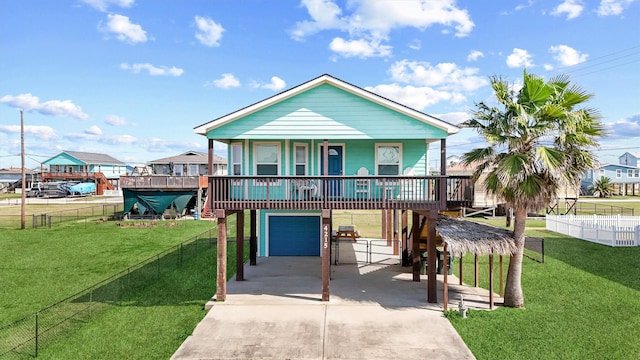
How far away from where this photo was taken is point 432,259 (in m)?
11.3

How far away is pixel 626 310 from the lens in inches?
422

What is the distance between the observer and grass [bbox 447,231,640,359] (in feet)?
27.8

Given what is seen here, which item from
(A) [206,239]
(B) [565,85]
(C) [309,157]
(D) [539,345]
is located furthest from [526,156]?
(A) [206,239]

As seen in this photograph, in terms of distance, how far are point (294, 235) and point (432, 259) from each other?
8.40m


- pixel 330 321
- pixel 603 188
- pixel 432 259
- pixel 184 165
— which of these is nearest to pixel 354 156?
pixel 432 259

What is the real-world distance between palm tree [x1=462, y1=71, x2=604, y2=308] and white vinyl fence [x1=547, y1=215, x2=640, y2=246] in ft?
41.6

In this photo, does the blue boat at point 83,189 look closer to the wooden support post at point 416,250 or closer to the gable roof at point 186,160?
the gable roof at point 186,160

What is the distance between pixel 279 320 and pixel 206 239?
45.0 ft

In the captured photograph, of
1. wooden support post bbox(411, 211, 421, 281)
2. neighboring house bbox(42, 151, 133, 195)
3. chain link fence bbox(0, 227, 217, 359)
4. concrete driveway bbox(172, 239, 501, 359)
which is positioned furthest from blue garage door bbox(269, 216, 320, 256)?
neighboring house bbox(42, 151, 133, 195)

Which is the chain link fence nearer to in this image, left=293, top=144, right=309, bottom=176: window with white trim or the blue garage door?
the blue garage door

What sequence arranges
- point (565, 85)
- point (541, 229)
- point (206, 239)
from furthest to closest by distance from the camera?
1. point (541, 229)
2. point (206, 239)
3. point (565, 85)

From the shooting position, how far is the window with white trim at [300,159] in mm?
15406

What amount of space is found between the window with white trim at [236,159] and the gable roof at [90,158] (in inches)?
2432

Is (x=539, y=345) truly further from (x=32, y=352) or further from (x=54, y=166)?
(x=54, y=166)
